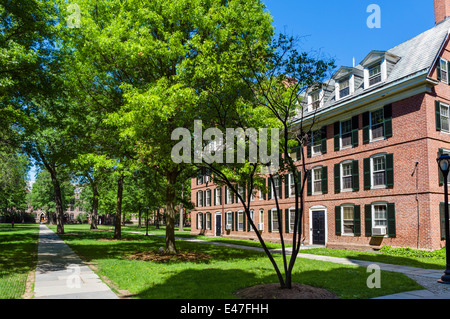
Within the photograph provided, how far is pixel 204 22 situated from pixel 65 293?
10.1m

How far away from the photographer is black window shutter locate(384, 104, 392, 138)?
19031 mm

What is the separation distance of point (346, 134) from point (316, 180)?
13.0 ft

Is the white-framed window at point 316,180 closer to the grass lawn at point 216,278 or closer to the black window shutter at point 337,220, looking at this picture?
the black window shutter at point 337,220

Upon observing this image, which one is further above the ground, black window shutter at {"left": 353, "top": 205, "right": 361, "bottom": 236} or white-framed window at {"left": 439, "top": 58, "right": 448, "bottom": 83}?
white-framed window at {"left": 439, "top": 58, "right": 448, "bottom": 83}

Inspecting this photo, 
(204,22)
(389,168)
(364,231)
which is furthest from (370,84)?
(204,22)

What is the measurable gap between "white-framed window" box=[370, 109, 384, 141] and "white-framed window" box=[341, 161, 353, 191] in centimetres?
216

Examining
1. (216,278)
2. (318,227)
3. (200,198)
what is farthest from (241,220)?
(216,278)

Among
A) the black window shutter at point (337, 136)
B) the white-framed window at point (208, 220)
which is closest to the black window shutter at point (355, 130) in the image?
the black window shutter at point (337, 136)

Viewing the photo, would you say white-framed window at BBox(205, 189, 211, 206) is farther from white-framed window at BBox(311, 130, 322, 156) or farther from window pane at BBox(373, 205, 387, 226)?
window pane at BBox(373, 205, 387, 226)

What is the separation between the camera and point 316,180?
24.0 metres

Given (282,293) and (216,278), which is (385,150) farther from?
(282,293)

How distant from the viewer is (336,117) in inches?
877

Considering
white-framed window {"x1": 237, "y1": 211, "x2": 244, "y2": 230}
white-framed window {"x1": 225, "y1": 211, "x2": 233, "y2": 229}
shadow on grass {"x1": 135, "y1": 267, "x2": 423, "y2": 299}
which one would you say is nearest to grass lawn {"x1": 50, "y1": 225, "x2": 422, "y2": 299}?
shadow on grass {"x1": 135, "y1": 267, "x2": 423, "y2": 299}

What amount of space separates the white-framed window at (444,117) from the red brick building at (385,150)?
0.18 feet
